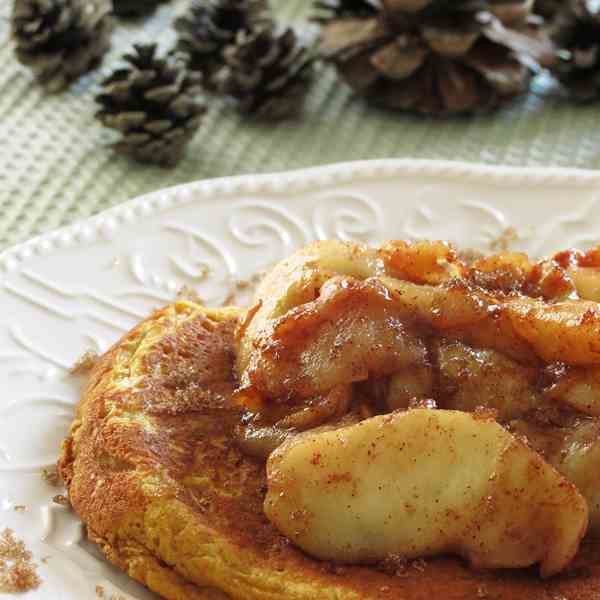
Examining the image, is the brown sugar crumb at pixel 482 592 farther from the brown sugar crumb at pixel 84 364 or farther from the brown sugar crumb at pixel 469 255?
the brown sugar crumb at pixel 469 255

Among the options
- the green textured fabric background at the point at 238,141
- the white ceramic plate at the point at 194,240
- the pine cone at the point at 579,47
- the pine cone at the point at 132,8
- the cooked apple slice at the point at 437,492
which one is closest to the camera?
the cooked apple slice at the point at 437,492

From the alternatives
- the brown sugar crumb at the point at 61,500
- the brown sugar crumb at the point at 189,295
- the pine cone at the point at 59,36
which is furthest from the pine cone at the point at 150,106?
the brown sugar crumb at the point at 61,500

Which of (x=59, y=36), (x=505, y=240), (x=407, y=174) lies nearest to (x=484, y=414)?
(x=505, y=240)

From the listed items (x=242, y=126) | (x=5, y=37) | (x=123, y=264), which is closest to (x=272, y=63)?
(x=242, y=126)

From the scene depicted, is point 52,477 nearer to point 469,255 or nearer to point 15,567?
point 15,567

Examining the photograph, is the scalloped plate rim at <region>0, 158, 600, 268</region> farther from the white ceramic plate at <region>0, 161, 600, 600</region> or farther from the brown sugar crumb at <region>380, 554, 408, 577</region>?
the brown sugar crumb at <region>380, 554, 408, 577</region>

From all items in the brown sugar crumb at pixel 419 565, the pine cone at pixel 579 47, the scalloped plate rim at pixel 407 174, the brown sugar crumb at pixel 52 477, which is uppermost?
the brown sugar crumb at pixel 419 565
